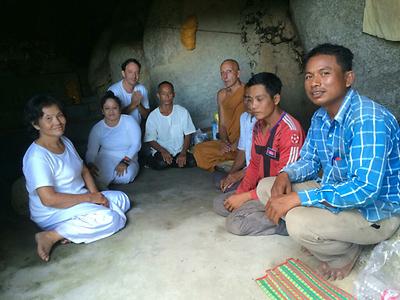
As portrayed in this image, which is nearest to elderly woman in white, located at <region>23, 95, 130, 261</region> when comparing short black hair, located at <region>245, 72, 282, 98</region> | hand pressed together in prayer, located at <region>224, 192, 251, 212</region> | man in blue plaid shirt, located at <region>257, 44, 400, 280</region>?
hand pressed together in prayer, located at <region>224, 192, 251, 212</region>

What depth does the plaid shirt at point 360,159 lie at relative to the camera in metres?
1.83

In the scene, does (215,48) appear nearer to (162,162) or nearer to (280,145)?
(162,162)

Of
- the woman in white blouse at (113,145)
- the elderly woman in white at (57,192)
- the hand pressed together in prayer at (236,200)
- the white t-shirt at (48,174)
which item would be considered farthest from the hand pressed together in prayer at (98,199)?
the hand pressed together in prayer at (236,200)

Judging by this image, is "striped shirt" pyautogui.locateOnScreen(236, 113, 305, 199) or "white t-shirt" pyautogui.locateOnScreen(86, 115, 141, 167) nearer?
"striped shirt" pyautogui.locateOnScreen(236, 113, 305, 199)

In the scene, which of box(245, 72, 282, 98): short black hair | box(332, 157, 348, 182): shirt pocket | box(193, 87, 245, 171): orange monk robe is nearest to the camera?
box(332, 157, 348, 182): shirt pocket

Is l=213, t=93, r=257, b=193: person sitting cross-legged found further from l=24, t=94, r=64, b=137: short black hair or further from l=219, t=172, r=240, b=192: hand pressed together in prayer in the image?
l=24, t=94, r=64, b=137: short black hair

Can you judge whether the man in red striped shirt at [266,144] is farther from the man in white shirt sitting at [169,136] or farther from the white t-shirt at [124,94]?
the white t-shirt at [124,94]

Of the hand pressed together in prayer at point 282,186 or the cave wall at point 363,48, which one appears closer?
the hand pressed together in prayer at point 282,186

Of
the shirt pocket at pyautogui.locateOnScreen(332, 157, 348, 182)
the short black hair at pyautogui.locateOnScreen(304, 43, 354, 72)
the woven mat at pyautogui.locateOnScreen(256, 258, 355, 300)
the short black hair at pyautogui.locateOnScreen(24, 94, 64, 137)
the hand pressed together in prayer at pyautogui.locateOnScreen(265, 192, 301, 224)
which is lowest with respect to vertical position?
the woven mat at pyautogui.locateOnScreen(256, 258, 355, 300)

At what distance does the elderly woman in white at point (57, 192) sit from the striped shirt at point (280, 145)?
1302mm

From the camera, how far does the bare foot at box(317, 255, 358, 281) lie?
2264 mm

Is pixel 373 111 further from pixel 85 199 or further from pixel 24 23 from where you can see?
pixel 24 23

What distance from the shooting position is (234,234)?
2.91m

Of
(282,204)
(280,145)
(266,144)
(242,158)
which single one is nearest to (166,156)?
(242,158)
